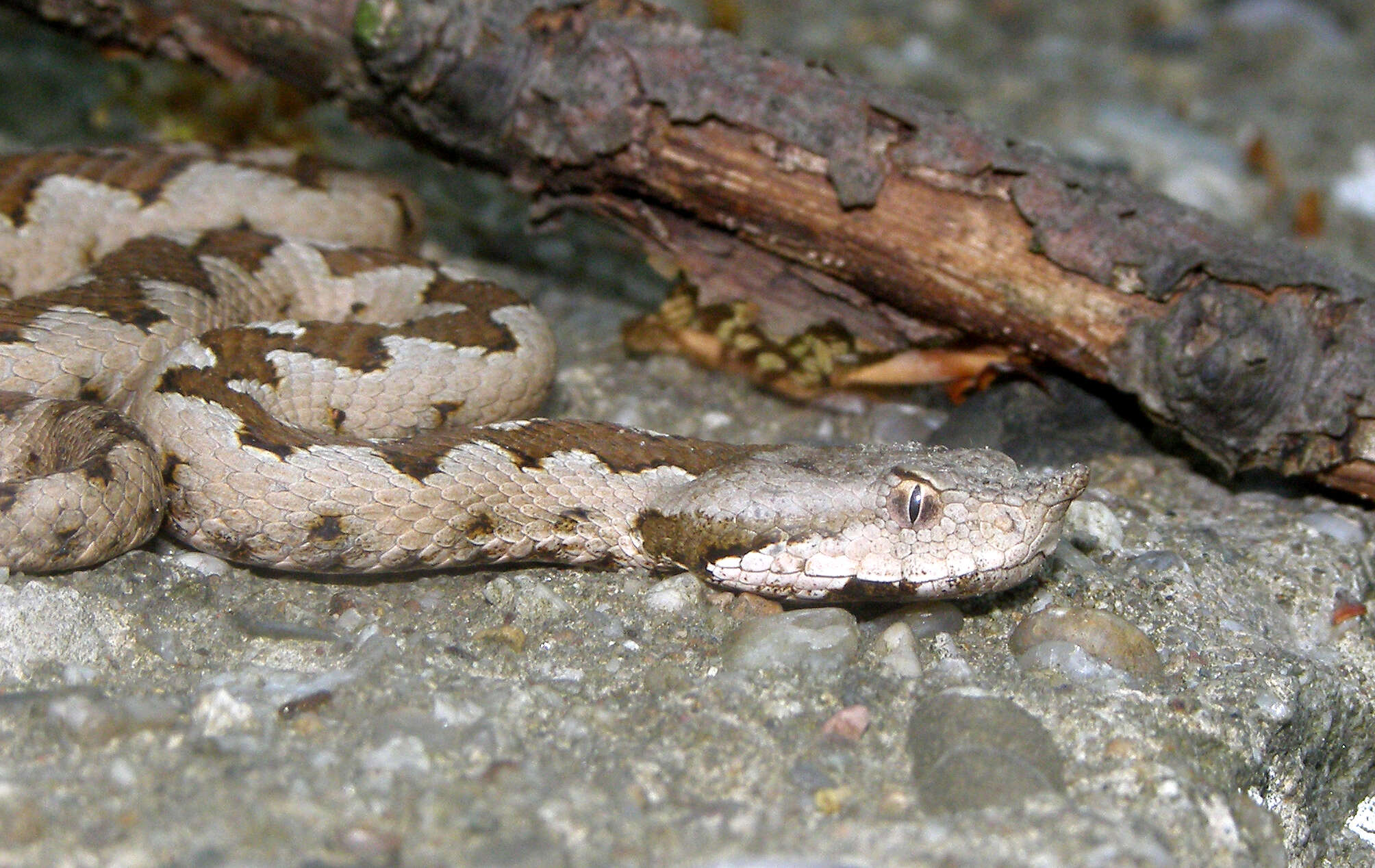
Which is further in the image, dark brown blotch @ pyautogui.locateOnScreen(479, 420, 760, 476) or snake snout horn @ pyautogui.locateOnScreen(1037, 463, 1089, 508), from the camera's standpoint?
dark brown blotch @ pyautogui.locateOnScreen(479, 420, 760, 476)

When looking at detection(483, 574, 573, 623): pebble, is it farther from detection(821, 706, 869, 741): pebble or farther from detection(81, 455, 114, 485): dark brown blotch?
detection(81, 455, 114, 485): dark brown blotch

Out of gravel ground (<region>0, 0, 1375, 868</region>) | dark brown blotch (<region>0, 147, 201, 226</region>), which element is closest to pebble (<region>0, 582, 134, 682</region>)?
gravel ground (<region>0, 0, 1375, 868</region>)

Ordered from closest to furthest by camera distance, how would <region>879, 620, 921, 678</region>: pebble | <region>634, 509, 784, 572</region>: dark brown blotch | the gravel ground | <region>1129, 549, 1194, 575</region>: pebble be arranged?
the gravel ground < <region>879, 620, 921, 678</region>: pebble < <region>634, 509, 784, 572</region>: dark brown blotch < <region>1129, 549, 1194, 575</region>: pebble

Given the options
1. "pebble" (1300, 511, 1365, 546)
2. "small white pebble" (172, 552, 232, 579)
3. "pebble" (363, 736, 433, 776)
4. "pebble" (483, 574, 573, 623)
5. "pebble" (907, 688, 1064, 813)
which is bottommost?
"small white pebble" (172, 552, 232, 579)

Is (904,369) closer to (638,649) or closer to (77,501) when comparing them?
(638,649)

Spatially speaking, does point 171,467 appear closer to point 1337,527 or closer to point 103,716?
point 103,716

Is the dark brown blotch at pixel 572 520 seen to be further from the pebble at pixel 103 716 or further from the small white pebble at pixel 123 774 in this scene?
the small white pebble at pixel 123 774

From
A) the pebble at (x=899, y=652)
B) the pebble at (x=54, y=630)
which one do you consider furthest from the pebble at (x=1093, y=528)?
the pebble at (x=54, y=630)

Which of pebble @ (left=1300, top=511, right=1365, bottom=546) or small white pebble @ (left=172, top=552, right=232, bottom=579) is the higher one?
pebble @ (left=1300, top=511, right=1365, bottom=546)
